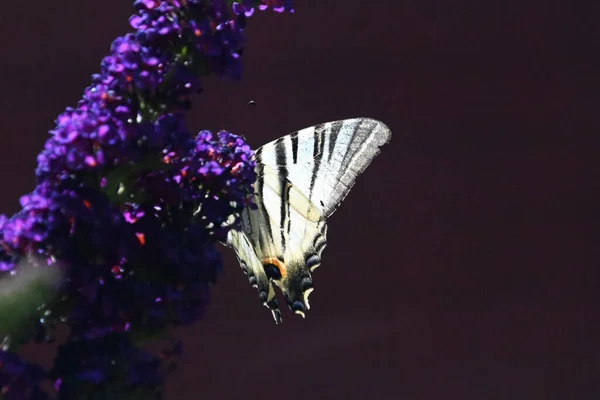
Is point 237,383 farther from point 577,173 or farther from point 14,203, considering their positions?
point 577,173

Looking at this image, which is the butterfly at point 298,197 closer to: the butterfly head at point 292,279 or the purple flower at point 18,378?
the butterfly head at point 292,279

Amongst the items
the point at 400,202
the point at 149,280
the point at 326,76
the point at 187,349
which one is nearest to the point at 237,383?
the point at 187,349

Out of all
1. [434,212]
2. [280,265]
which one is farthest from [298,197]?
[434,212]

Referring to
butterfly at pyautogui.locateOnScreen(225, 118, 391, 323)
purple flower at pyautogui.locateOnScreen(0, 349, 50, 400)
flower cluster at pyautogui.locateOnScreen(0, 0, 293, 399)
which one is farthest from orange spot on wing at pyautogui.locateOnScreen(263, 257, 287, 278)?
purple flower at pyautogui.locateOnScreen(0, 349, 50, 400)

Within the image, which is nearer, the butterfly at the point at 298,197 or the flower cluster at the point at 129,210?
the flower cluster at the point at 129,210

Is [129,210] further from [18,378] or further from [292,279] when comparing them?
[292,279]

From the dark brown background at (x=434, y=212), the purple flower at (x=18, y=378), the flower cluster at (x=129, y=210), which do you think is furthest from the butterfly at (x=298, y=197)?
the dark brown background at (x=434, y=212)
